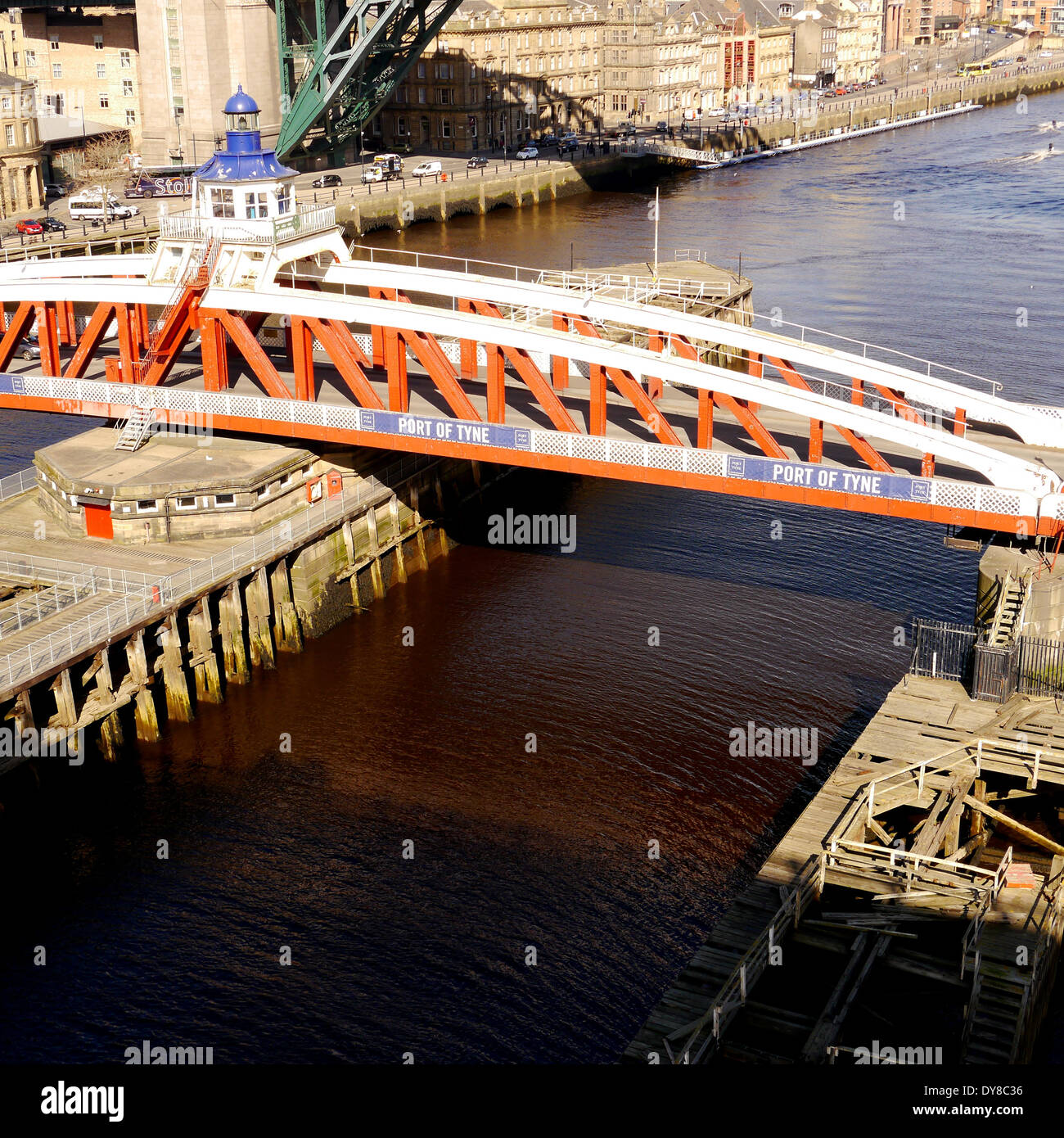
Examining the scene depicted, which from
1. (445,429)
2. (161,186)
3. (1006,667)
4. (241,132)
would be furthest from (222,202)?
(161,186)

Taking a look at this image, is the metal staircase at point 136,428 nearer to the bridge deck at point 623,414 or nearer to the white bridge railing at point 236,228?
the bridge deck at point 623,414

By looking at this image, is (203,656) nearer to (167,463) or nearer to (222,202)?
(167,463)

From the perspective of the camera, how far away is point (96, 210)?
108m

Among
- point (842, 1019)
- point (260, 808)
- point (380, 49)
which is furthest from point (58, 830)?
point (380, 49)

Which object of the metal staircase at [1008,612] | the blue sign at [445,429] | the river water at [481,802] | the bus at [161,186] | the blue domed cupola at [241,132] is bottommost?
the river water at [481,802]

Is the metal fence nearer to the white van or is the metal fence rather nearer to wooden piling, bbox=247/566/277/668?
wooden piling, bbox=247/566/277/668

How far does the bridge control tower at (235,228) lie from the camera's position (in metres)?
54.4

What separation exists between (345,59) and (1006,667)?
102 meters

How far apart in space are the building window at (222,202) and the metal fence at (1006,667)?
1108 inches

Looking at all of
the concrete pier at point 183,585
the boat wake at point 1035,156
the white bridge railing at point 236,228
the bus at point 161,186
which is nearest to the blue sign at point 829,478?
the concrete pier at point 183,585

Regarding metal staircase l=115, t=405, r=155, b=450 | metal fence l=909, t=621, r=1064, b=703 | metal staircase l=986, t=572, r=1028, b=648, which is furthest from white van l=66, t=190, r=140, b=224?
metal fence l=909, t=621, r=1064, b=703

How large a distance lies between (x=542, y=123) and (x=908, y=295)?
73.5 meters

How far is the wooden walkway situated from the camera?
31125mm

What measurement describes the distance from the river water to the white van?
39.2 meters
